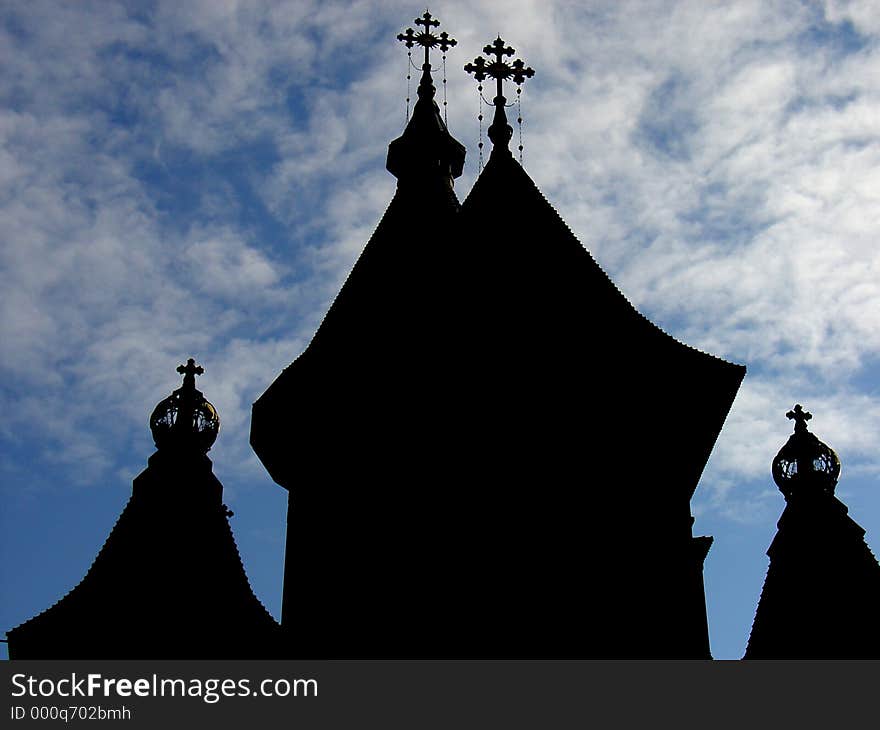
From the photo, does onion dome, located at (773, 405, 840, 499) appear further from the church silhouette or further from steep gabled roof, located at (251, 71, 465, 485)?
steep gabled roof, located at (251, 71, 465, 485)

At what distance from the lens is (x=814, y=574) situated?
20531 millimetres

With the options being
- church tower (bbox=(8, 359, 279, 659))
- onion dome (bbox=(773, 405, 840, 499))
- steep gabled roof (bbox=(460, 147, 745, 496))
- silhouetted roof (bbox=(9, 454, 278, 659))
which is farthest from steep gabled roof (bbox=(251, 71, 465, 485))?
onion dome (bbox=(773, 405, 840, 499))

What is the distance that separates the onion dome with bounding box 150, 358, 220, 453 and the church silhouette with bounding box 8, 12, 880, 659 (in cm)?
3

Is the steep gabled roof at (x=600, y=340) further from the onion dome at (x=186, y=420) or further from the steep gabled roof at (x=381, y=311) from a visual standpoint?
the onion dome at (x=186, y=420)

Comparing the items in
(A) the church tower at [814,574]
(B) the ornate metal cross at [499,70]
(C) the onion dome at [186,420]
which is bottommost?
(A) the church tower at [814,574]

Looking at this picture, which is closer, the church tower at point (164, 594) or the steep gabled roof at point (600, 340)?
the church tower at point (164, 594)

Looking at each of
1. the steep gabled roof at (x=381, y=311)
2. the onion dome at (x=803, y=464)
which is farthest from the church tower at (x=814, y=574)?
the steep gabled roof at (x=381, y=311)

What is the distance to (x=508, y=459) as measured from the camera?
1914cm

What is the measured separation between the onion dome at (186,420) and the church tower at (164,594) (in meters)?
0.43

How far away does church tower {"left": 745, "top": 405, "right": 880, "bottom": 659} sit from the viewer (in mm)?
19578

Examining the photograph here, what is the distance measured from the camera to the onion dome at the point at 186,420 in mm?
20797
